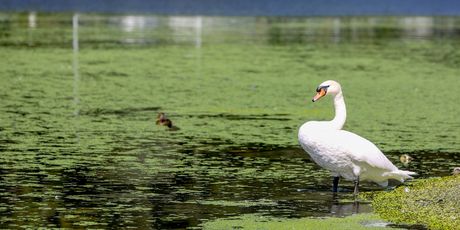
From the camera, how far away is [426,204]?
10.3 m

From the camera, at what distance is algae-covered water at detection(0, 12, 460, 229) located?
10719 millimetres

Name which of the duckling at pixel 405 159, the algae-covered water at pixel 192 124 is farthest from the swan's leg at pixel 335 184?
the duckling at pixel 405 159

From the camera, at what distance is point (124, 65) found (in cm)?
2550

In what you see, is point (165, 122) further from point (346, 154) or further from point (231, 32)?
point (231, 32)

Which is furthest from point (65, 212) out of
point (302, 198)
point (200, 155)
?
point (200, 155)

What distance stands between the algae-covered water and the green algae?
0.55 ft

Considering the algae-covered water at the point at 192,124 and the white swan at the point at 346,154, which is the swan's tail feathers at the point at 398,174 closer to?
the white swan at the point at 346,154

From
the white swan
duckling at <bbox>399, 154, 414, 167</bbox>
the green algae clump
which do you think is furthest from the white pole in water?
the green algae clump

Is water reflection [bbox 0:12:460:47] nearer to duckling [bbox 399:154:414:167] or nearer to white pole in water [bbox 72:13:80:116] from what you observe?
white pole in water [bbox 72:13:80:116]

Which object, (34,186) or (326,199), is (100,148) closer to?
(34,186)

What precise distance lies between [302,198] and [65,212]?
2.36 m

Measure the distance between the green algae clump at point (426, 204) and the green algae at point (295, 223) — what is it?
0.80ft

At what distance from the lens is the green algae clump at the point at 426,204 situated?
9680 millimetres

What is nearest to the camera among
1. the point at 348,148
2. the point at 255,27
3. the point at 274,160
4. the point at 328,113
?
the point at 348,148
